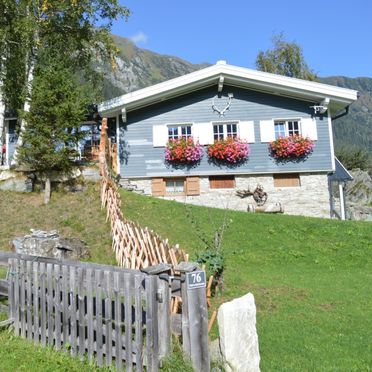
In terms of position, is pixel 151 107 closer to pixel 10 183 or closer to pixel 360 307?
pixel 10 183

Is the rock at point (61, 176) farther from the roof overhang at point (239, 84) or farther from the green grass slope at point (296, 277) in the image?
the roof overhang at point (239, 84)

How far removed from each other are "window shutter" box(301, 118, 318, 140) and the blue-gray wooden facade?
205 mm

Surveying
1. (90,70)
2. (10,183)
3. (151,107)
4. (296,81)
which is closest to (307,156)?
(296,81)

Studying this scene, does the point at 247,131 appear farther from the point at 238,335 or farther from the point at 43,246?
the point at 238,335

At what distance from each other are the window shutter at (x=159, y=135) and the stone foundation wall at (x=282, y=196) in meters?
2.25

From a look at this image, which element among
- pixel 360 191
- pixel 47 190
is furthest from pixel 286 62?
pixel 47 190

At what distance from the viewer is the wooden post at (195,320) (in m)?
3.99

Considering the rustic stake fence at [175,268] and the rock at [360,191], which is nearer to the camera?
the rustic stake fence at [175,268]

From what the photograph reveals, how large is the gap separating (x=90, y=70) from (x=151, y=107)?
3.57 metres

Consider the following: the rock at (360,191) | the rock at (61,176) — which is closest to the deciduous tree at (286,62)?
the rock at (360,191)

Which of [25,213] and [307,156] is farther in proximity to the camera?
[307,156]

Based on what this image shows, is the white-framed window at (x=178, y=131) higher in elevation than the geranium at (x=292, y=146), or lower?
higher

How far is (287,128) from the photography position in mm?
20016

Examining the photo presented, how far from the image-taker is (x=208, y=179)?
19906 millimetres
